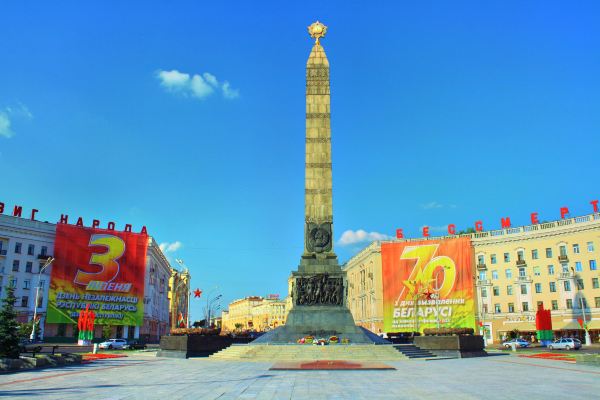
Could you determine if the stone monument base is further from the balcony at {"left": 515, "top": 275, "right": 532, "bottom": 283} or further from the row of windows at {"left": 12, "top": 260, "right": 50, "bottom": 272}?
the row of windows at {"left": 12, "top": 260, "right": 50, "bottom": 272}

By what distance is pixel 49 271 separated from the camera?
59.8 metres

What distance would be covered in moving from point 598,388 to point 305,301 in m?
18.2

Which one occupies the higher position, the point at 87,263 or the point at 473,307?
the point at 87,263

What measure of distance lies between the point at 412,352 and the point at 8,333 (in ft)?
61.2

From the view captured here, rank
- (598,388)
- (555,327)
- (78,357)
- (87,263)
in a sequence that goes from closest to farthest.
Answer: (598,388) < (78,357) < (555,327) < (87,263)

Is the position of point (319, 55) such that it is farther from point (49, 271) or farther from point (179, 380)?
point (49, 271)

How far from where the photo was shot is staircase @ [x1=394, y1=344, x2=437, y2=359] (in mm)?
25016

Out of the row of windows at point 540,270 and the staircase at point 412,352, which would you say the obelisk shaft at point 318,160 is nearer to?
the staircase at point 412,352

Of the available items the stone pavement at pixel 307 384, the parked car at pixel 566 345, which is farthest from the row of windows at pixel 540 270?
the stone pavement at pixel 307 384

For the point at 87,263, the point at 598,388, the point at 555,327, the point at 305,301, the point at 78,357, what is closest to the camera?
the point at 598,388

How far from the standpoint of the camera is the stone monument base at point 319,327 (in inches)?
1088

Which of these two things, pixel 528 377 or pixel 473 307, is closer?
pixel 528 377

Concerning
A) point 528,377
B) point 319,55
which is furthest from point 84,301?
point 528,377

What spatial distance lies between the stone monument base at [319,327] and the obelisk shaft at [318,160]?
3700 millimetres
